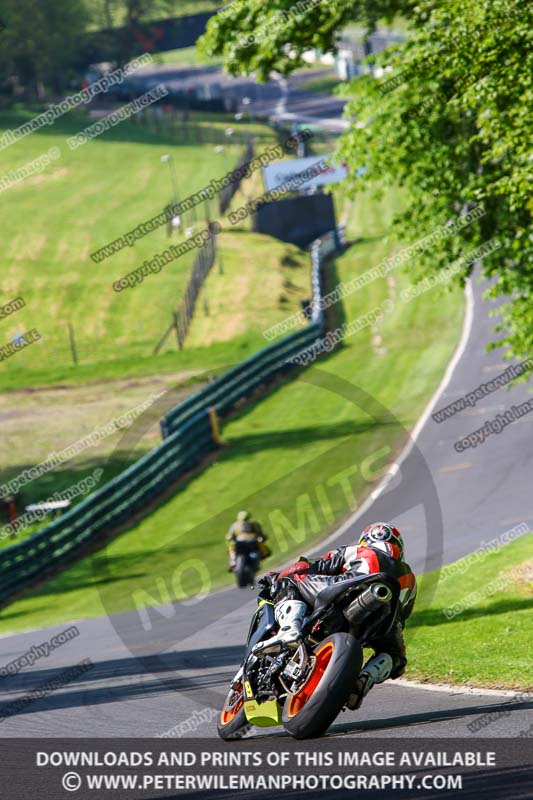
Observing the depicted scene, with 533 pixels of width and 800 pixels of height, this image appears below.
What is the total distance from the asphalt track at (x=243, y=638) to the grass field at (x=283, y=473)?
3.88 feet

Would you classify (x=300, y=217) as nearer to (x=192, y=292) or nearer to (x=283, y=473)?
(x=192, y=292)

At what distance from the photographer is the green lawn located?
1090 cm

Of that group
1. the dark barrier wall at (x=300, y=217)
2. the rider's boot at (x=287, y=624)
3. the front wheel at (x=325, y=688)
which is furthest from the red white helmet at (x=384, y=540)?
the dark barrier wall at (x=300, y=217)

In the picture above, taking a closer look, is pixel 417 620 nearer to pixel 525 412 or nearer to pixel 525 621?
pixel 525 621

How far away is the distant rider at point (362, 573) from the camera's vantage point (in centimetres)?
874

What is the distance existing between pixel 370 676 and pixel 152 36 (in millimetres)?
105503

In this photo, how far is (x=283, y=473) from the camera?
2848 centimetres

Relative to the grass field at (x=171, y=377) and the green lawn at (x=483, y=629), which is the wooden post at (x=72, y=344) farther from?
the green lawn at (x=483, y=629)

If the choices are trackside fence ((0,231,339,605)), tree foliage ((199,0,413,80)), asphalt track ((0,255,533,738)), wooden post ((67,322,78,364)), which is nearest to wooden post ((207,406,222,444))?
trackside fence ((0,231,339,605))

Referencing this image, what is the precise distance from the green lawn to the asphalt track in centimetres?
34

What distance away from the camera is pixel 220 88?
10338 centimetres

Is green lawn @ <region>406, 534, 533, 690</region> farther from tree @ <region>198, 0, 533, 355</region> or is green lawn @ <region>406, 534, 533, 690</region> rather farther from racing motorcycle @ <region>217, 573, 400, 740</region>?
tree @ <region>198, 0, 533, 355</region>

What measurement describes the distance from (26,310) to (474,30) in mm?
39635

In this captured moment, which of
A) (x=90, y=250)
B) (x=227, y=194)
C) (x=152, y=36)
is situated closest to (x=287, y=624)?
(x=90, y=250)
